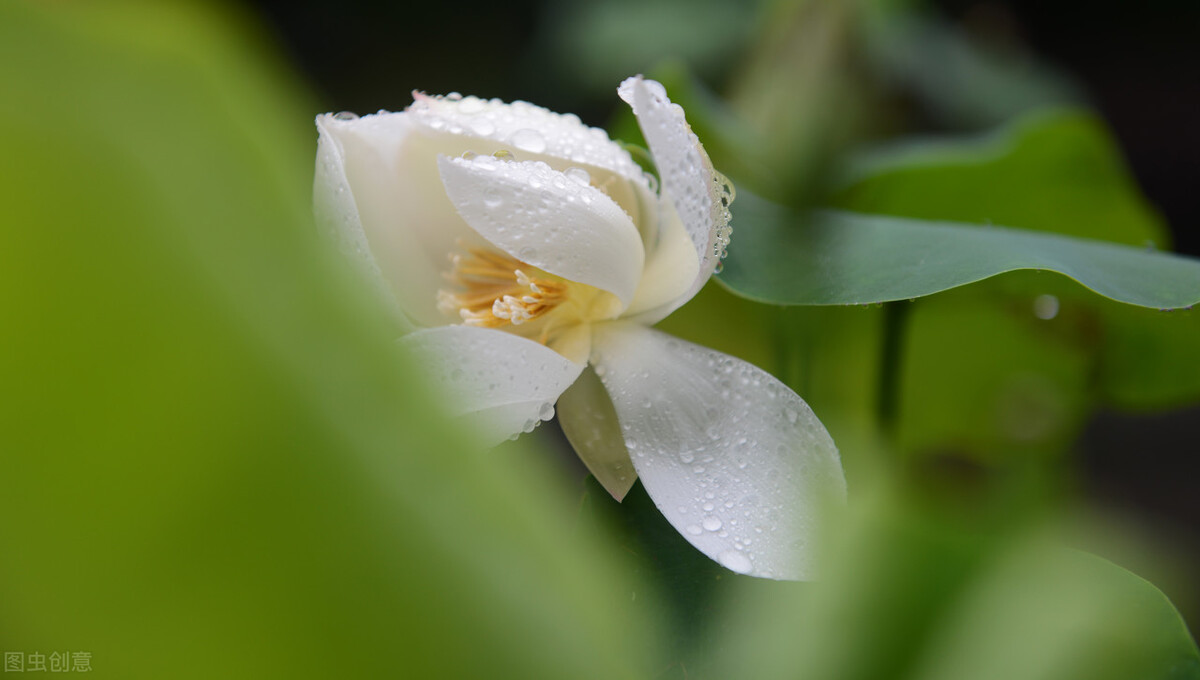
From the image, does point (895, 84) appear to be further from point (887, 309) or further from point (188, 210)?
point (188, 210)

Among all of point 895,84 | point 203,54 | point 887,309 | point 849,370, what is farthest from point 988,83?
point 203,54

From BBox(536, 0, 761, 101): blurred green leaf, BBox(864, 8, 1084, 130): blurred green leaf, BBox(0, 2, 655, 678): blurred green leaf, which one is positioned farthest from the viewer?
BBox(536, 0, 761, 101): blurred green leaf

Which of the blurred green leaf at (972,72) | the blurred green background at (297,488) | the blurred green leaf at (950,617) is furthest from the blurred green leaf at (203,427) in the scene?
the blurred green leaf at (972,72)

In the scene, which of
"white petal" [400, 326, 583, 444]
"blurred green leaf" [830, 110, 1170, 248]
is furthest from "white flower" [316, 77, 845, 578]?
"blurred green leaf" [830, 110, 1170, 248]

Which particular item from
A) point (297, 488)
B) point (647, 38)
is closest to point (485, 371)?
point (297, 488)

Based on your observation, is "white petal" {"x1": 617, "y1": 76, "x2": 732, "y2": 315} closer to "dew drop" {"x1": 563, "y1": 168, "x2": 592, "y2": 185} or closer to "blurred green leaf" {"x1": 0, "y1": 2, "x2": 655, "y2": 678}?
"dew drop" {"x1": 563, "y1": 168, "x2": 592, "y2": 185}

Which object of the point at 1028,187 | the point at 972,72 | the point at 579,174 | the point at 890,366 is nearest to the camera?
the point at 579,174

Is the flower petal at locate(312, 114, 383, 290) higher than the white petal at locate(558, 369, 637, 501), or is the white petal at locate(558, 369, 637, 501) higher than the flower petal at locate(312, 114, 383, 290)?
the flower petal at locate(312, 114, 383, 290)

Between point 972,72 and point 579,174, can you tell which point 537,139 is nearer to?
point 579,174
